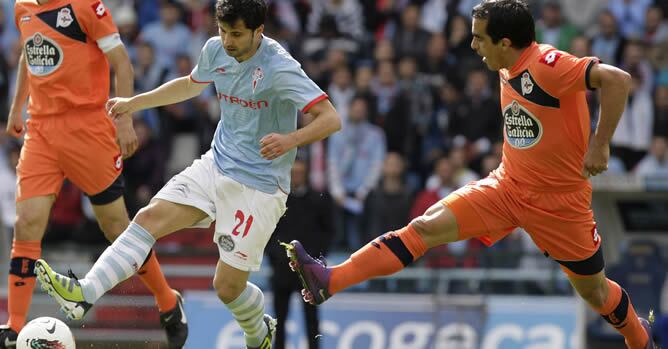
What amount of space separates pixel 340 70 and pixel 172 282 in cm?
361

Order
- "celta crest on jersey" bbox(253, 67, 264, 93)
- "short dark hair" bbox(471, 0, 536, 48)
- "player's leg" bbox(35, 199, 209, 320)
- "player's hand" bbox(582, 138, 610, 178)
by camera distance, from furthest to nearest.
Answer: "celta crest on jersey" bbox(253, 67, 264, 93), "short dark hair" bbox(471, 0, 536, 48), "player's hand" bbox(582, 138, 610, 178), "player's leg" bbox(35, 199, 209, 320)

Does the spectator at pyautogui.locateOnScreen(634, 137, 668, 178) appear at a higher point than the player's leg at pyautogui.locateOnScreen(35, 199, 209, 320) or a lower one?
lower

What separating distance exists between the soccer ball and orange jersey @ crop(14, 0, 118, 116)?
1654 millimetres

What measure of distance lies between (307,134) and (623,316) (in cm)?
270

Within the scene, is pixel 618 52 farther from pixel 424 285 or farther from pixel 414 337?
pixel 414 337

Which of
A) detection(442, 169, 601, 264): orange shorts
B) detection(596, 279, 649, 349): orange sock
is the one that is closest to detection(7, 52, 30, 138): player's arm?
detection(442, 169, 601, 264): orange shorts

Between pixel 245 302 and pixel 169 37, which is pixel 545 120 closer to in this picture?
pixel 245 302

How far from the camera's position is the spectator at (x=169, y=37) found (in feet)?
59.3

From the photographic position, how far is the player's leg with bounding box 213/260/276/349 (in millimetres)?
8594

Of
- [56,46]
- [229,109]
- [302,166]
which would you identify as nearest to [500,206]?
[229,109]

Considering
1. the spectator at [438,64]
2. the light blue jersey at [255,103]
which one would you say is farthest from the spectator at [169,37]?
the light blue jersey at [255,103]

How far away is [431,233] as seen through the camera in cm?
845

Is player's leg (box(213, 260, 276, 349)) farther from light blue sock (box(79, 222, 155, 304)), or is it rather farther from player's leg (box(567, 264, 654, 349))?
player's leg (box(567, 264, 654, 349))

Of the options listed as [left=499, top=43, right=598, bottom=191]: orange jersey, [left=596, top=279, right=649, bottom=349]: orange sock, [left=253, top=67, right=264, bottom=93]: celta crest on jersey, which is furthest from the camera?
[left=596, top=279, right=649, bottom=349]: orange sock
